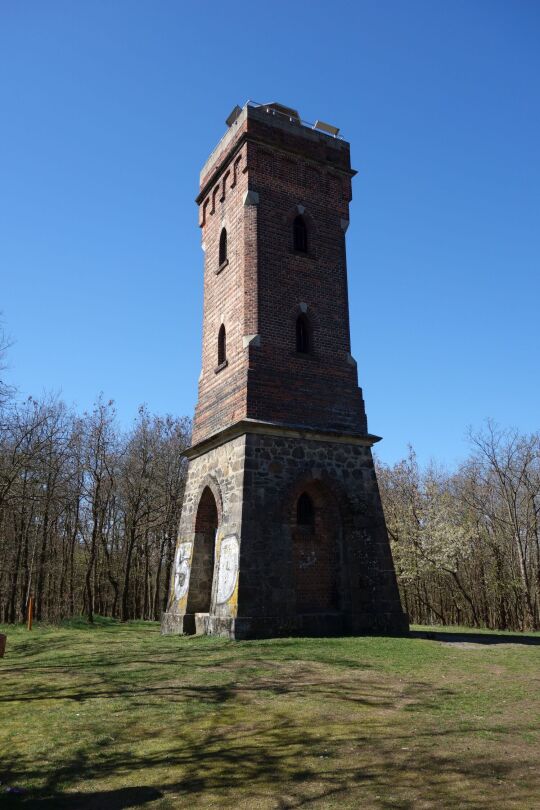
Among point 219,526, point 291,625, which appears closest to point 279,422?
point 219,526

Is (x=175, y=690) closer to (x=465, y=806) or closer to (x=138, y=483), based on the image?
(x=465, y=806)

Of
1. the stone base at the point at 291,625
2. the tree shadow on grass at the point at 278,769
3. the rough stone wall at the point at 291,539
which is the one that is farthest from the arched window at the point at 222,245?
the tree shadow on grass at the point at 278,769

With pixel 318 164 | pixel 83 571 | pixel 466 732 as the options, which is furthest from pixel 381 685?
pixel 83 571

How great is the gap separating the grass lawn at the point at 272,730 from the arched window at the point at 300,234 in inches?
418

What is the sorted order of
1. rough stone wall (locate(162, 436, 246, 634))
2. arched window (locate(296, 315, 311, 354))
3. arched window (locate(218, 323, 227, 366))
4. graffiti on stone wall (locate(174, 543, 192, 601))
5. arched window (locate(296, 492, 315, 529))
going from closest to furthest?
1. rough stone wall (locate(162, 436, 246, 634))
2. arched window (locate(296, 492, 315, 529))
3. graffiti on stone wall (locate(174, 543, 192, 601))
4. arched window (locate(296, 315, 311, 354))
5. arched window (locate(218, 323, 227, 366))

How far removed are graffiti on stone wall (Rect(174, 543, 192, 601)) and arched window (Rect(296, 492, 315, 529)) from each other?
3292mm

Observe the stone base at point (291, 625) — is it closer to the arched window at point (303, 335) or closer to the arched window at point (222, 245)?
the arched window at point (303, 335)

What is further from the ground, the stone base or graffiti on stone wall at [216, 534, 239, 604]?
graffiti on stone wall at [216, 534, 239, 604]

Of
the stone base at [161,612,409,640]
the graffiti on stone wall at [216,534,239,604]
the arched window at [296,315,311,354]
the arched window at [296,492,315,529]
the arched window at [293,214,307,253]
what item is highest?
the arched window at [293,214,307,253]

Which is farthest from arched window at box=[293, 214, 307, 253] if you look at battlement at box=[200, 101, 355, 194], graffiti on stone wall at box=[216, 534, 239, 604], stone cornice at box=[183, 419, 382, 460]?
graffiti on stone wall at box=[216, 534, 239, 604]

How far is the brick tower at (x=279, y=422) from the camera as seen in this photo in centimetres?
1421

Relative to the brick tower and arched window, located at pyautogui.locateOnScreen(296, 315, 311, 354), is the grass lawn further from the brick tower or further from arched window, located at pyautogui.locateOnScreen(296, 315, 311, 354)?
arched window, located at pyautogui.locateOnScreen(296, 315, 311, 354)

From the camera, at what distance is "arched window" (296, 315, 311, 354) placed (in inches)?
652

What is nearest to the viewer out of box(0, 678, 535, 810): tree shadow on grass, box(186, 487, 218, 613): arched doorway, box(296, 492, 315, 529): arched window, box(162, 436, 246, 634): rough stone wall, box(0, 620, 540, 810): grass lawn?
box(0, 678, 535, 810): tree shadow on grass
